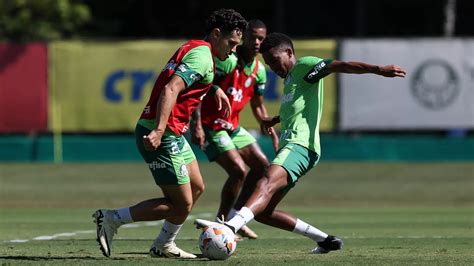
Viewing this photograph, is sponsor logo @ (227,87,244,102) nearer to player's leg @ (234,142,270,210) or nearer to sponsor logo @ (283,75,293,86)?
player's leg @ (234,142,270,210)

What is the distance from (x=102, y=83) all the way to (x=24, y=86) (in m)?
1.90

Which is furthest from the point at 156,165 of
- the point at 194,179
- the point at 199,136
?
the point at 199,136

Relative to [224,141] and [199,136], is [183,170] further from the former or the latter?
[224,141]

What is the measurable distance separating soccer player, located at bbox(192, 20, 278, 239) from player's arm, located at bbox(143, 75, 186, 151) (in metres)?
3.31

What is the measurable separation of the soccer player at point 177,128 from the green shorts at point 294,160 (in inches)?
33.7

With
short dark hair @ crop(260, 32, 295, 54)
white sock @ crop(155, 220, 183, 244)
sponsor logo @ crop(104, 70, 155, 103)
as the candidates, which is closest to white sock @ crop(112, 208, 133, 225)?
white sock @ crop(155, 220, 183, 244)

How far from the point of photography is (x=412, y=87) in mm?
28625

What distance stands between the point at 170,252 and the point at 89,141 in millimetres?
17808

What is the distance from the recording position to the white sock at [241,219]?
10.9 meters

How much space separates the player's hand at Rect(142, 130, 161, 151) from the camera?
10656 mm

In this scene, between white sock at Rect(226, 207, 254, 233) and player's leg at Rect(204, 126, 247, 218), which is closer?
white sock at Rect(226, 207, 254, 233)

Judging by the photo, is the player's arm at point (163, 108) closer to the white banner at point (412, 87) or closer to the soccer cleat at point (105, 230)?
the soccer cleat at point (105, 230)

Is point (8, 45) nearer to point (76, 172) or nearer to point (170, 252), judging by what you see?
point (76, 172)

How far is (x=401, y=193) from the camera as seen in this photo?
2491 centimetres
